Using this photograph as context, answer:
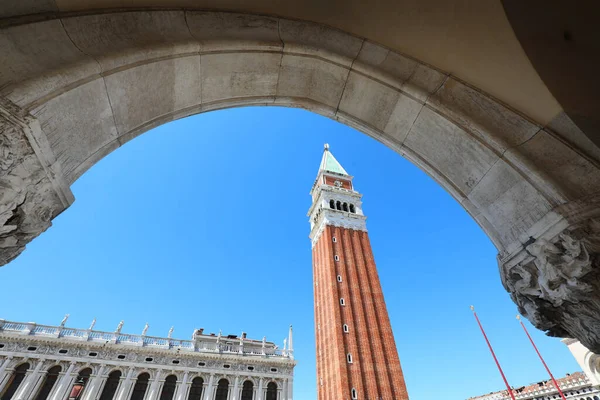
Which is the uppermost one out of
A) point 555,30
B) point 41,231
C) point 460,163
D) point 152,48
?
point 555,30

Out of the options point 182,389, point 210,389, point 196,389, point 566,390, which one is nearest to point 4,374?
point 182,389

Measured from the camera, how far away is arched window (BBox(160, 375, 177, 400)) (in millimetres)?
23016

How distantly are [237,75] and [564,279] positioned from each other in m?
3.27

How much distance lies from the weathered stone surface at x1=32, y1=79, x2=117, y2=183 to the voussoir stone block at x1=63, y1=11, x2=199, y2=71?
24 cm

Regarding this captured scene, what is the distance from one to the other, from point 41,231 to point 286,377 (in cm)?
2862

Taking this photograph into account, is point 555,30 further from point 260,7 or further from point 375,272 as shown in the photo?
point 375,272

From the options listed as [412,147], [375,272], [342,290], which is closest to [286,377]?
[342,290]

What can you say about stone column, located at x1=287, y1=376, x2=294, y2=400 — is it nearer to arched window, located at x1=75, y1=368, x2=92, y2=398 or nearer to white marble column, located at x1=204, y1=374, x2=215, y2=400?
white marble column, located at x1=204, y1=374, x2=215, y2=400

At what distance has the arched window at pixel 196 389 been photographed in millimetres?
23452

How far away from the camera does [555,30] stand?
90.1 inches

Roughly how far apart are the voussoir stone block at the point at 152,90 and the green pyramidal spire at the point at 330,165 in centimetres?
3887

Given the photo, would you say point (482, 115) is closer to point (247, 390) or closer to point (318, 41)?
point (318, 41)

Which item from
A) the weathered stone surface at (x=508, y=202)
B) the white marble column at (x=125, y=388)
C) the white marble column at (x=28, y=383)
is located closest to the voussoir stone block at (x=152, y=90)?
the weathered stone surface at (x=508, y=202)

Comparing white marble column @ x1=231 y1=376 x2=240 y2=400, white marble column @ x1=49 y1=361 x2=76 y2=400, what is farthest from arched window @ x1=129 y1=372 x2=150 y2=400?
A: white marble column @ x1=231 y1=376 x2=240 y2=400
